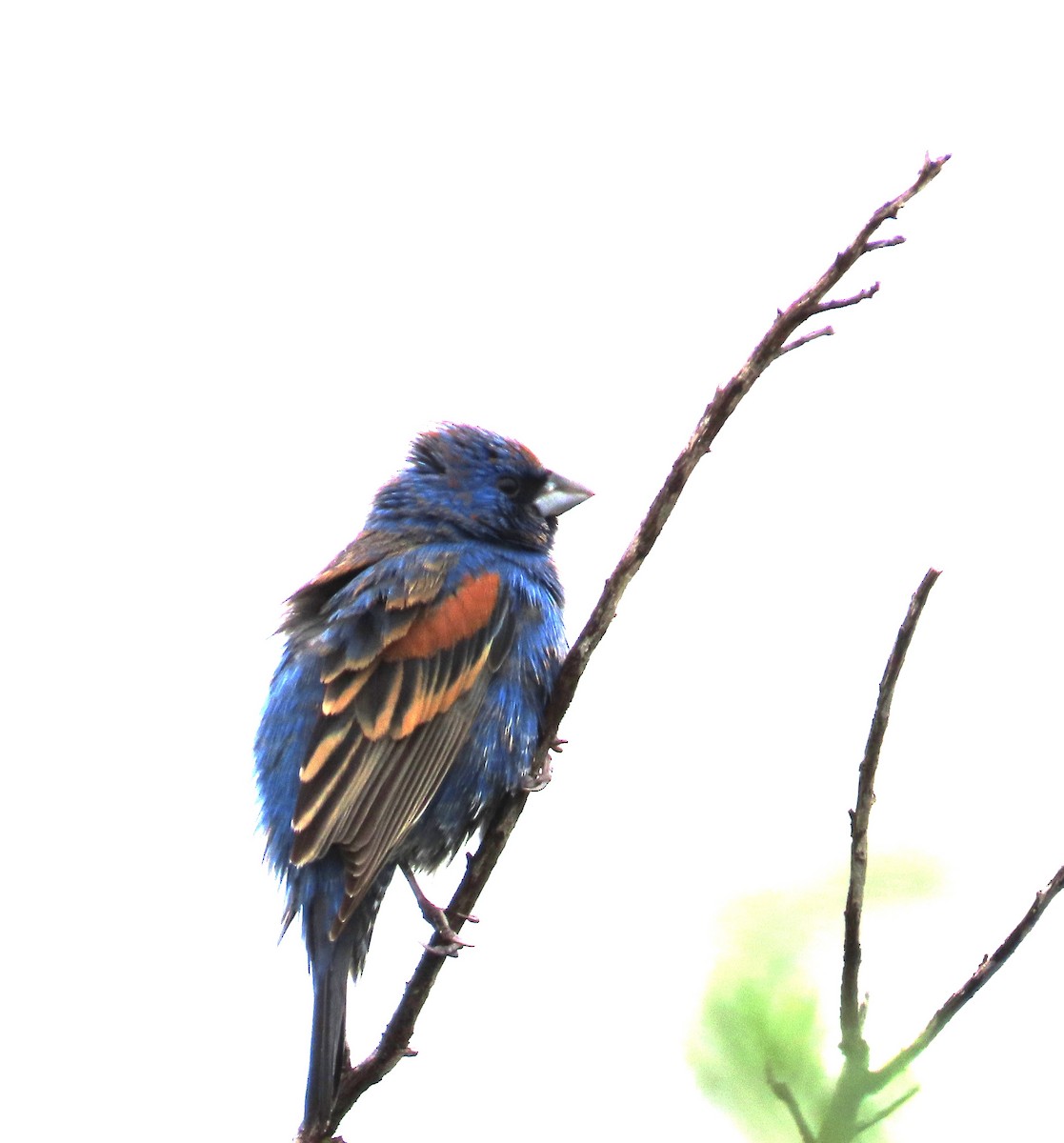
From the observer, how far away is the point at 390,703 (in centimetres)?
521

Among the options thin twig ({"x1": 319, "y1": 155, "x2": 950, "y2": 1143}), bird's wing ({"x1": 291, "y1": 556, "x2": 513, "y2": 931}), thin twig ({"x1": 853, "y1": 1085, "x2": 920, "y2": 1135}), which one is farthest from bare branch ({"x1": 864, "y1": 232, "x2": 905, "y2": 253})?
bird's wing ({"x1": 291, "y1": 556, "x2": 513, "y2": 931})

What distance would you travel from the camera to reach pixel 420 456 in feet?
21.3

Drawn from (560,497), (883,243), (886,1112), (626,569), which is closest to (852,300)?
(883,243)

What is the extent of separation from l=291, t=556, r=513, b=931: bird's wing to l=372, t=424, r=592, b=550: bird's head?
44 centimetres

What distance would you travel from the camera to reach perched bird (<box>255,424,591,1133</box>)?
15.9 feet

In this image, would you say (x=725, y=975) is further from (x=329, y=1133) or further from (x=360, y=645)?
(x=360, y=645)

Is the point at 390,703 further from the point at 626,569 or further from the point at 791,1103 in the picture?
the point at 791,1103

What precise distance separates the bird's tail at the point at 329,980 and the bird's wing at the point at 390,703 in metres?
0.13

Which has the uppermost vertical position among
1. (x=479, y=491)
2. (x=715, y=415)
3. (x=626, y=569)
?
(x=479, y=491)

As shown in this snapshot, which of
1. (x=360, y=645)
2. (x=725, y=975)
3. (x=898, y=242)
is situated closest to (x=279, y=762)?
(x=360, y=645)

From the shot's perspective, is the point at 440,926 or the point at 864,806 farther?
the point at 440,926

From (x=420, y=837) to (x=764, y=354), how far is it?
256 centimetres

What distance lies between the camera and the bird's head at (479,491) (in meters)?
6.09

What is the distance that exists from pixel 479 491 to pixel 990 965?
4.24 meters
